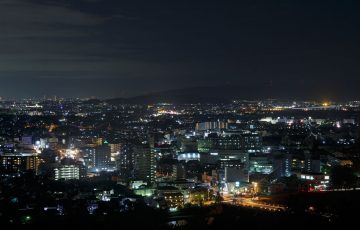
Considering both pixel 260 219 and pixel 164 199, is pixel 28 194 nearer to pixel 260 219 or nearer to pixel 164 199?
pixel 164 199

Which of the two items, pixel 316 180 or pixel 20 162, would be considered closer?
pixel 316 180

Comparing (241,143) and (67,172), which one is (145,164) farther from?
(241,143)

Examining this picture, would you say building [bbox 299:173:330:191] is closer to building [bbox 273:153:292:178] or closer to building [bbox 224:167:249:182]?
building [bbox 273:153:292:178]

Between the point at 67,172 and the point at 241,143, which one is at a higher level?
the point at 241,143

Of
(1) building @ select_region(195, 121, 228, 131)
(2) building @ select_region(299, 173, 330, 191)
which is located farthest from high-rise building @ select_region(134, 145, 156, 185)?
(1) building @ select_region(195, 121, 228, 131)

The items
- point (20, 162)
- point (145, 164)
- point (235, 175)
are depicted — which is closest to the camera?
point (235, 175)

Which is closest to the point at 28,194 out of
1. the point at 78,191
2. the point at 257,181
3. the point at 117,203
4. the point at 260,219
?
the point at 78,191

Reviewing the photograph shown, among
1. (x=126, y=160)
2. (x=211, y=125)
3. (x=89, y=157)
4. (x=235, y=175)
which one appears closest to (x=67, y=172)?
(x=126, y=160)
